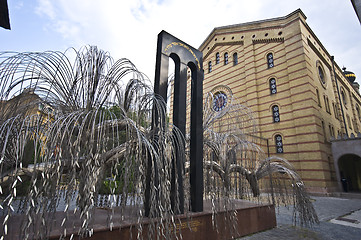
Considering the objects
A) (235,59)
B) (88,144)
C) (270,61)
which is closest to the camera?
(88,144)

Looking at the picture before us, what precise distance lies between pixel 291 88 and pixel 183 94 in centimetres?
1275

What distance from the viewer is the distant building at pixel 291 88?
1245cm

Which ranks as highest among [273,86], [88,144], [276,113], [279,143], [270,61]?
[270,61]

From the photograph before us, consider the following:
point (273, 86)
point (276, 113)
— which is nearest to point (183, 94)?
point (276, 113)

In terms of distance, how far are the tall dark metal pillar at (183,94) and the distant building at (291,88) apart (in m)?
7.33

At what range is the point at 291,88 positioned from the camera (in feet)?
45.3

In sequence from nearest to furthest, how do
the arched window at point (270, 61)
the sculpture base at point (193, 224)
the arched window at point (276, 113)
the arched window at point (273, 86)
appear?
the sculpture base at point (193, 224), the arched window at point (276, 113), the arched window at point (273, 86), the arched window at point (270, 61)

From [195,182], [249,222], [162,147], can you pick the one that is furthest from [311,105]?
[162,147]

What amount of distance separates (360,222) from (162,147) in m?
7.18

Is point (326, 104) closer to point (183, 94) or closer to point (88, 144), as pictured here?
point (183, 94)

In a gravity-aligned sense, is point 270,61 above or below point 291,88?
above

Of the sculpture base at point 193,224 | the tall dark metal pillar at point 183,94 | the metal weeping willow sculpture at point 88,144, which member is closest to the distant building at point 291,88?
the tall dark metal pillar at point 183,94

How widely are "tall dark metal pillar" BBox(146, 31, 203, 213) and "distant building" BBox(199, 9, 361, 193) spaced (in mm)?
7325

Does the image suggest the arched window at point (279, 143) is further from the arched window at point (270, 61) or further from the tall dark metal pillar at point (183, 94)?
the tall dark metal pillar at point (183, 94)
